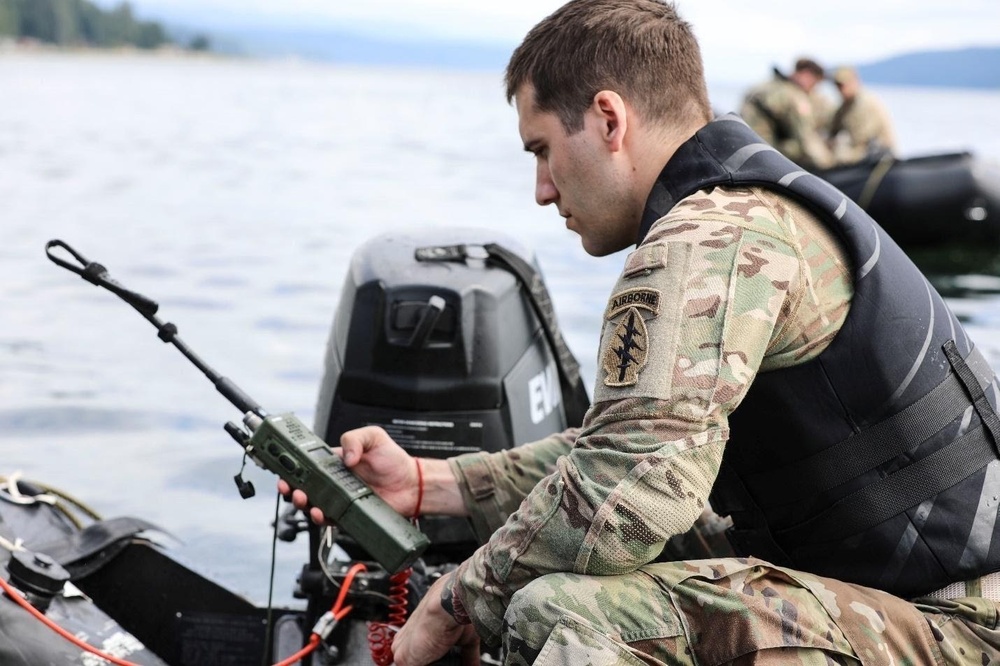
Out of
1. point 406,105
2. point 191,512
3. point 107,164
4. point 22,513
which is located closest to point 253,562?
point 191,512

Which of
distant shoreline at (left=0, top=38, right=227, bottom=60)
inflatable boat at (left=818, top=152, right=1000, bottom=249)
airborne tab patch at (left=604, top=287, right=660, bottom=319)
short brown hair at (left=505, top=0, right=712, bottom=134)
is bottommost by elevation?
distant shoreline at (left=0, top=38, right=227, bottom=60)

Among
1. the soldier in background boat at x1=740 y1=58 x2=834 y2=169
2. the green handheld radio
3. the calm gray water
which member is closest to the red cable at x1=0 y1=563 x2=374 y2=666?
the green handheld radio

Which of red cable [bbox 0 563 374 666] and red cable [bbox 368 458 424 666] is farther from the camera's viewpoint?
red cable [bbox 368 458 424 666]

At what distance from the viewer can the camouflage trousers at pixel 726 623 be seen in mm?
2027

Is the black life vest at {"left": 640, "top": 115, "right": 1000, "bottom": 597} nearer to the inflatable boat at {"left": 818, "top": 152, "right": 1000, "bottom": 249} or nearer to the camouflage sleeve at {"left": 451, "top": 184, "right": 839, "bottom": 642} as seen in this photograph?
the camouflage sleeve at {"left": 451, "top": 184, "right": 839, "bottom": 642}

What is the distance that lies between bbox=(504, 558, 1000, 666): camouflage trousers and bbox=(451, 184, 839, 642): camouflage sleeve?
0.06 metres

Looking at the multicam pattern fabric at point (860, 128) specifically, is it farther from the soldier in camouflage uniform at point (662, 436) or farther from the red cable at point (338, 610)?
the soldier in camouflage uniform at point (662, 436)

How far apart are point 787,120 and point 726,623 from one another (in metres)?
10.9

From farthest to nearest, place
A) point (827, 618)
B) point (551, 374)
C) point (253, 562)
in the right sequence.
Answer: point (253, 562) < point (551, 374) < point (827, 618)

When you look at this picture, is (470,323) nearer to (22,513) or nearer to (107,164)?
(22,513)

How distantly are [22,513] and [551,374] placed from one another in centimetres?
139

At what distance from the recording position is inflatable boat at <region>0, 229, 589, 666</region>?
284 cm

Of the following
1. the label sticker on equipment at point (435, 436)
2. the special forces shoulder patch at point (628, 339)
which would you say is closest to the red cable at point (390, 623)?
the label sticker on equipment at point (435, 436)

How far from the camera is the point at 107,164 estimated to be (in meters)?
21.4
